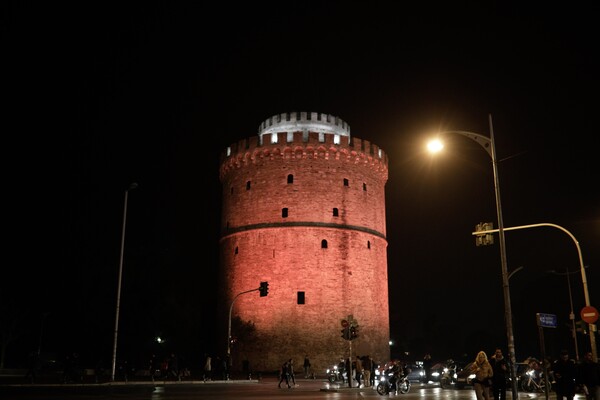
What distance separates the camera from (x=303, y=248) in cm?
3366

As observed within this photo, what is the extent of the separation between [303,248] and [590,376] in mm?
22864

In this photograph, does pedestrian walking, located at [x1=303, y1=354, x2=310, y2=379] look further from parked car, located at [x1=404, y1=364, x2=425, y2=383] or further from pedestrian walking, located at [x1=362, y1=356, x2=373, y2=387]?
pedestrian walking, located at [x1=362, y1=356, x2=373, y2=387]

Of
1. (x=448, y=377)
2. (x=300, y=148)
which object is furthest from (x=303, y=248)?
(x=448, y=377)

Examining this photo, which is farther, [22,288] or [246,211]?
[22,288]

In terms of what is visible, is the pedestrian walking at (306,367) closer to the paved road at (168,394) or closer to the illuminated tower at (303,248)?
the illuminated tower at (303,248)

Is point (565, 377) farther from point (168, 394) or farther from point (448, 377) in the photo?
point (448, 377)

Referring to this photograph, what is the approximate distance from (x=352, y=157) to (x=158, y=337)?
15.6 metres

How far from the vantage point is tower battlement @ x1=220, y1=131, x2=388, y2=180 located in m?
35.4

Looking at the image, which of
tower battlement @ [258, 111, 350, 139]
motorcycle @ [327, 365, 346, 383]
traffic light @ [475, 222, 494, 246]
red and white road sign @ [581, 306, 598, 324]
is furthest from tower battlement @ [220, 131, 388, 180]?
red and white road sign @ [581, 306, 598, 324]

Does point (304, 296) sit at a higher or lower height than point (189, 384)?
higher

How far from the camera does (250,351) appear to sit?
109 feet

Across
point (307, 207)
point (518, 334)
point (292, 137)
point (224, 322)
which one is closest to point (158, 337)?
point (224, 322)

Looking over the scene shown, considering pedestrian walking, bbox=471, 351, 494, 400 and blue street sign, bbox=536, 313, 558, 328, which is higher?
blue street sign, bbox=536, 313, 558, 328

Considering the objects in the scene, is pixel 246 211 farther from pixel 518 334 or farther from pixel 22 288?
pixel 518 334
